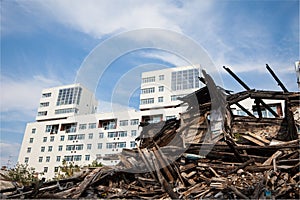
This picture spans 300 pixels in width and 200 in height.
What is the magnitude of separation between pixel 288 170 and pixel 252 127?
13.9ft

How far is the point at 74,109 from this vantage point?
55.1 m

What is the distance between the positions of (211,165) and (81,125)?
45.8 meters

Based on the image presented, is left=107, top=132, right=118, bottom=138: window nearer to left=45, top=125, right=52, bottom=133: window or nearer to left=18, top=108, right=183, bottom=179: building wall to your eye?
left=18, top=108, right=183, bottom=179: building wall

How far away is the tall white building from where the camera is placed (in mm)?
44781

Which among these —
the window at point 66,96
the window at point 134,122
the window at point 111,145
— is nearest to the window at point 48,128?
the window at point 66,96

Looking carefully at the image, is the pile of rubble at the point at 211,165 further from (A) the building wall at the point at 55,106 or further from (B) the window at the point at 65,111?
(B) the window at the point at 65,111

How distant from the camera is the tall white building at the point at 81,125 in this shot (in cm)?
4478

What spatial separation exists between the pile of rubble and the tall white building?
26.6 metres

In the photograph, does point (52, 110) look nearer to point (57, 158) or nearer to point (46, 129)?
point (46, 129)

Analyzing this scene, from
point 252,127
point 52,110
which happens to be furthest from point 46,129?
point 252,127

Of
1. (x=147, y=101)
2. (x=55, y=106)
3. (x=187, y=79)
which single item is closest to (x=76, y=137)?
(x=55, y=106)

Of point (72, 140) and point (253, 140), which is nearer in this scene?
point (253, 140)

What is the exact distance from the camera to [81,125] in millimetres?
50875

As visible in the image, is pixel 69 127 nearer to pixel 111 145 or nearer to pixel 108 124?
pixel 108 124
